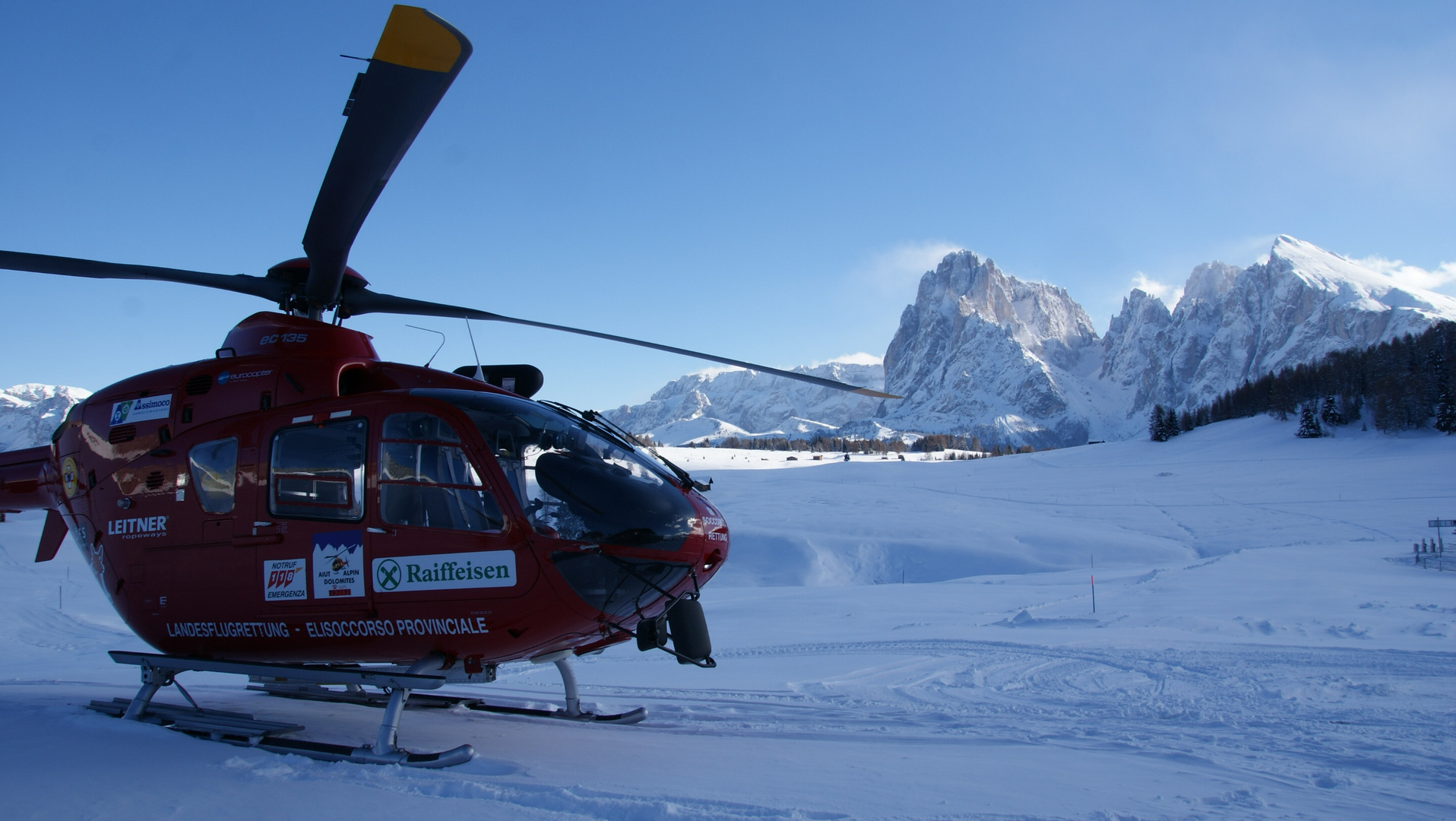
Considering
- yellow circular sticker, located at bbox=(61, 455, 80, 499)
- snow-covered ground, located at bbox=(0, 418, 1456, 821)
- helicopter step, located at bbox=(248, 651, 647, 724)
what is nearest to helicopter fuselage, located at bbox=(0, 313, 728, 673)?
yellow circular sticker, located at bbox=(61, 455, 80, 499)

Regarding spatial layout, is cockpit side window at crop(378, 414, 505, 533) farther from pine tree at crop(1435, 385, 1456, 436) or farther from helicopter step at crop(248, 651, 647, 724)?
pine tree at crop(1435, 385, 1456, 436)

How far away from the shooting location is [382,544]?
16.4ft

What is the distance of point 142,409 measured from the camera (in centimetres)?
612

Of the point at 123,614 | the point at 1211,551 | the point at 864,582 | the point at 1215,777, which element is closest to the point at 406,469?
the point at 123,614

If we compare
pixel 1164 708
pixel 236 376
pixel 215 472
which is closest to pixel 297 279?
pixel 236 376

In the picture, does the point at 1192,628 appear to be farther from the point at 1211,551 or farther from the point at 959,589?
the point at 1211,551

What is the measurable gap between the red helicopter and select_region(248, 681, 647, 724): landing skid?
0.05m

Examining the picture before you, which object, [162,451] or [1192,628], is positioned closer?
[162,451]

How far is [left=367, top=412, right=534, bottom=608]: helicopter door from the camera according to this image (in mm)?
4773

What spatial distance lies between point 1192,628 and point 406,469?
9679mm

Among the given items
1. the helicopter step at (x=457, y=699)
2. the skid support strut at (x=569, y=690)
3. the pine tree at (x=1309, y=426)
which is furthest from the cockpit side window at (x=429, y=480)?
the pine tree at (x=1309, y=426)

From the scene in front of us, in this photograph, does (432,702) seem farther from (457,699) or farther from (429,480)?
(429,480)

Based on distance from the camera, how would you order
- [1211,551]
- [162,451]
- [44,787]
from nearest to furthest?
1. [44,787]
2. [162,451]
3. [1211,551]

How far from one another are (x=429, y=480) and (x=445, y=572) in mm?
575
